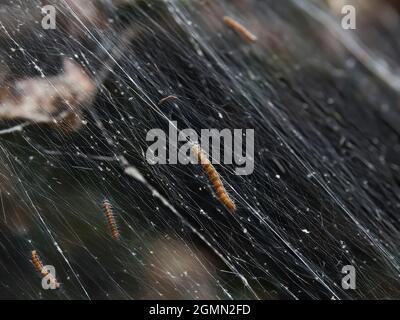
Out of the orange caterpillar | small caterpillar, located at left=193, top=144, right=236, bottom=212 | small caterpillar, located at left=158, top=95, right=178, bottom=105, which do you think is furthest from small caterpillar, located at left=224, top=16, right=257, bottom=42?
the orange caterpillar

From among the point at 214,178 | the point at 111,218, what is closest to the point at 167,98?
the point at 214,178

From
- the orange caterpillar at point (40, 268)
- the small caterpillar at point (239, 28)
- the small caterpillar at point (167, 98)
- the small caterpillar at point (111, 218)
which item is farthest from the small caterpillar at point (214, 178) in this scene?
the small caterpillar at point (239, 28)

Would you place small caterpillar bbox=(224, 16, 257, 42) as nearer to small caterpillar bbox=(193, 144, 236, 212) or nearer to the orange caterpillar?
small caterpillar bbox=(193, 144, 236, 212)

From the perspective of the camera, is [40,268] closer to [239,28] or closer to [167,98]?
[167,98]

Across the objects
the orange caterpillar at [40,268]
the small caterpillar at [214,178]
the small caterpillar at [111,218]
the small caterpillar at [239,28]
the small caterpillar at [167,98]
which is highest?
the small caterpillar at [239,28]

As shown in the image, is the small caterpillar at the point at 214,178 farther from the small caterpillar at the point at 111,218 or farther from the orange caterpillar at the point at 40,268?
the orange caterpillar at the point at 40,268

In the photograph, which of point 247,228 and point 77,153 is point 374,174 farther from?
point 77,153
